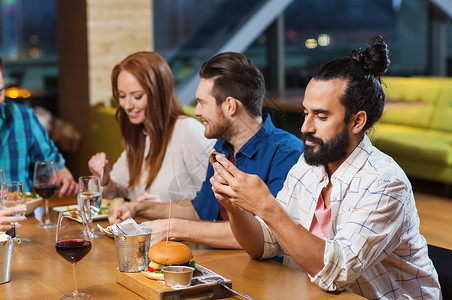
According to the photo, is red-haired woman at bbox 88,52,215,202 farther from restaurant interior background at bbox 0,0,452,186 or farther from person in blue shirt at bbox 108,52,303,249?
restaurant interior background at bbox 0,0,452,186

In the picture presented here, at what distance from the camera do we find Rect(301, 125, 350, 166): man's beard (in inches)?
69.2

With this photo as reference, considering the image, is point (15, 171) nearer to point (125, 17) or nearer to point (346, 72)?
point (346, 72)

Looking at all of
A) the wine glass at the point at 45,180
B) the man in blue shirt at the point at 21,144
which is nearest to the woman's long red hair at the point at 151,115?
the man in blue shirt at the point at 21,144

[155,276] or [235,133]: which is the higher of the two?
[235,133]

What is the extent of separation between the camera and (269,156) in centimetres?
232

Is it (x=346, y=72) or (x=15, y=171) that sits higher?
(x=346, y=72)

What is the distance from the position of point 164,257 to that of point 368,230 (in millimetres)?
530

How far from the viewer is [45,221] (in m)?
2.32

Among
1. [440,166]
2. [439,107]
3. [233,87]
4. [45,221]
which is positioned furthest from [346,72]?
[439,107]

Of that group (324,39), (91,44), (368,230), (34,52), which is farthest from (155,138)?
(34,52)

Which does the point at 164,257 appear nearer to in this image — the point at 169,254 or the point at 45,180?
A: the point at 169,254

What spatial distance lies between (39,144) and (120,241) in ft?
5.89

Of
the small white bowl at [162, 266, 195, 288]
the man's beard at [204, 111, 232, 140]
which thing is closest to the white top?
the man's beard at [204, 111, 232, 140]

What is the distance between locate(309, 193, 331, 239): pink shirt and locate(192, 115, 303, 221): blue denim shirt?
1.14 feet
